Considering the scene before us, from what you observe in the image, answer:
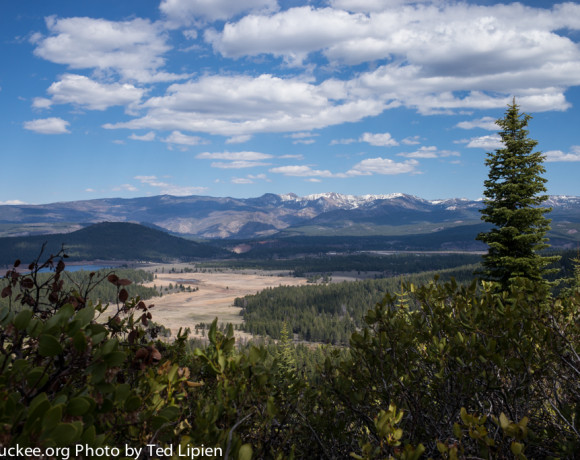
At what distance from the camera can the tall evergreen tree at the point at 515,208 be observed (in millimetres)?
24344

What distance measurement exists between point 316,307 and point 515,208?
119919 mm

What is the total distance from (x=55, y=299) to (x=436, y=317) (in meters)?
5.29

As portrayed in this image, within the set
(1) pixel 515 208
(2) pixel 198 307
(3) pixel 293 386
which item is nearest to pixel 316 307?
(2) pixel 198 307

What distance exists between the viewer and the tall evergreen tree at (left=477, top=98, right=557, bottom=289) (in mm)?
24344

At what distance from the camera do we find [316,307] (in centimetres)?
14212

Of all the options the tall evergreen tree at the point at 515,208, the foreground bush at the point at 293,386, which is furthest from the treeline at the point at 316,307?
the foreground bush at the point at 293,386

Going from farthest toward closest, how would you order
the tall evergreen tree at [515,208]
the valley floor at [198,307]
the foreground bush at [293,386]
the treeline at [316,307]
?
the valley floor at [198,307], the treeline at [316,307], the tall evergreen tree at [515,208], the foreground bush at [293,386]

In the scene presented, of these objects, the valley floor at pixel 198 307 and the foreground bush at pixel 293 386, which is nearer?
the foreground bush at pixel 293 386

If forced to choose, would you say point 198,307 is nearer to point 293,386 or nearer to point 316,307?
point 316,307

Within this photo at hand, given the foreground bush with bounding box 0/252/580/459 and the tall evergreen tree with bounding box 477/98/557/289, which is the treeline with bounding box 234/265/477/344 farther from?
the foreground bush with bounding box 0/252/580/459

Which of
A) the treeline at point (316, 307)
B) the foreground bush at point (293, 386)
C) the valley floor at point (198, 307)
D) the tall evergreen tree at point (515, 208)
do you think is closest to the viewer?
the foreground bush at point (293, 386)

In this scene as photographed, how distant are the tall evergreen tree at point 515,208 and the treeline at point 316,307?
270 ft

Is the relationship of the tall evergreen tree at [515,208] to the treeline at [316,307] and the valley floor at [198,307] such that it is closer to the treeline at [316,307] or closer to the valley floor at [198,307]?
the treeline at [316,307]

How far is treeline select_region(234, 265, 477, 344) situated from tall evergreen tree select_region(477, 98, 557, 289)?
8233cm
